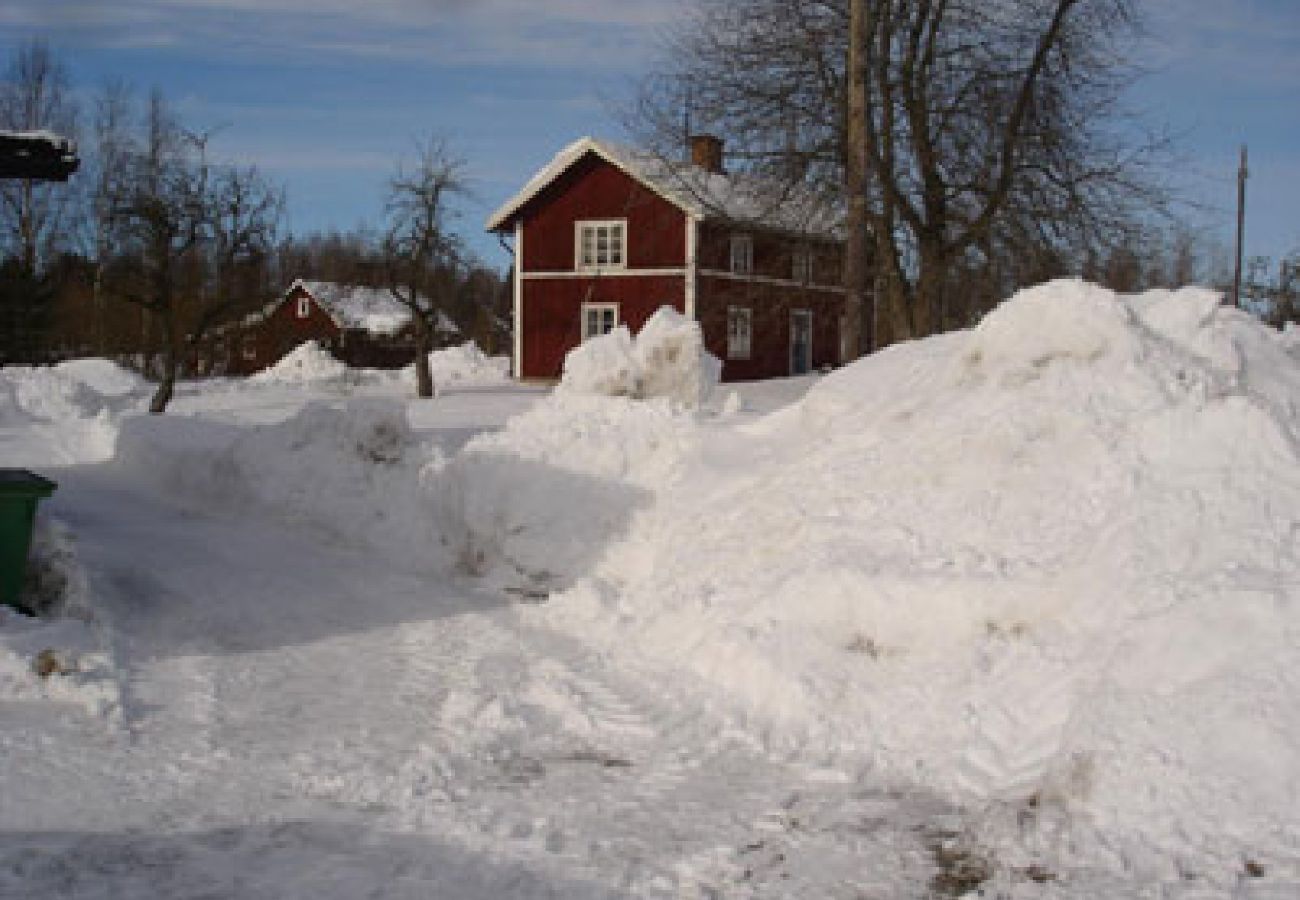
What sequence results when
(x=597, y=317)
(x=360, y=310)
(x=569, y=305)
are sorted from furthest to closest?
(x=360, y=310) < (x=569, y=305) < (x=597, y=317)

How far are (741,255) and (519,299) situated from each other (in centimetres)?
633

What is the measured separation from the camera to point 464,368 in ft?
142

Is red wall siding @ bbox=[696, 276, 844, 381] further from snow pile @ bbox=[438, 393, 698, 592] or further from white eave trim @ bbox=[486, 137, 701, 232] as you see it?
snow pile @ bbox=[438, 393, 698, 592]

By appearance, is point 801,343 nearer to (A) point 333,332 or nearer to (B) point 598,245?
(B) point 598,245

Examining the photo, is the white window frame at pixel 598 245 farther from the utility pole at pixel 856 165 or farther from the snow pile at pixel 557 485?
the snow pile at pixel 557 485

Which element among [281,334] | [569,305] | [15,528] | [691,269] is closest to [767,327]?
[691,269]

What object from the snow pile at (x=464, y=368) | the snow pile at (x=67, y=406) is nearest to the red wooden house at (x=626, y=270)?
the snow pile at (x=464, y=368)

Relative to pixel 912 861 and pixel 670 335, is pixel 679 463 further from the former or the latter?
pixel 912 861

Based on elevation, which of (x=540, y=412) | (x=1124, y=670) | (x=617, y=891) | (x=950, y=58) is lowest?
(x=617, y=891)

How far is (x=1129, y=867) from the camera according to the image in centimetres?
484

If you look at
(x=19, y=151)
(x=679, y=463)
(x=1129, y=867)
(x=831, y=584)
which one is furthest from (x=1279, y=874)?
(x=19, y=151)

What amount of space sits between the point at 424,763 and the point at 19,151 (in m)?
4.80

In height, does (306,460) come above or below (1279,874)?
above

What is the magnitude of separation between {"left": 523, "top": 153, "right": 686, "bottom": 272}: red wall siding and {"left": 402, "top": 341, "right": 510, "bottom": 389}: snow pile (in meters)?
4.35
